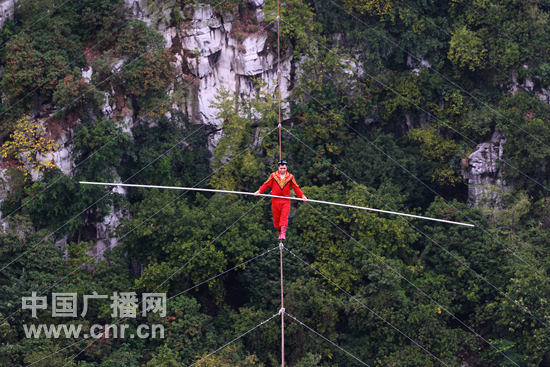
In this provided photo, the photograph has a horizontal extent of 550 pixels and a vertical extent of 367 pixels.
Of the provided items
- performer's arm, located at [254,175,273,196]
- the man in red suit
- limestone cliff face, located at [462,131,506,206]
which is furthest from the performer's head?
limestone cliff face, located at [462,131,506,206]

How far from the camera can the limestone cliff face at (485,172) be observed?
1844 cm

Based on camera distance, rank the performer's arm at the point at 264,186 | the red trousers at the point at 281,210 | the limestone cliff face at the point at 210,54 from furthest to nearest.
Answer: the limestone cliff face at the point at 210,54 < the red trousers at the point at 281,210 < the performer's arm at the point at 264,186

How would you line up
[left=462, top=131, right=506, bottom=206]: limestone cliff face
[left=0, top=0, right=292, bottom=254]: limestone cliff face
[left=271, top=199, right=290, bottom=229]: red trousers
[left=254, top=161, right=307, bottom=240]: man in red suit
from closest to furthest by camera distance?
[left=254, top=161, right=307, bottom=240]: man in red suit, [left=271, top=199, right=290, bottom=229]: red trousers, [left=462, top=131, right=506, bottom=206]: limestone cliff face, [left=0, top=0, right=292, bottom=254]: limestone cliff face

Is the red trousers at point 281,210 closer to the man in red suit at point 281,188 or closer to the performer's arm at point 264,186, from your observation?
the man in red suit at point 281,188

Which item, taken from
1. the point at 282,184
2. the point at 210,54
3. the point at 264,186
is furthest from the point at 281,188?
the point at 210,54

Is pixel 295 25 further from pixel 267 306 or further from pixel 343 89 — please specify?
pixel 267 306

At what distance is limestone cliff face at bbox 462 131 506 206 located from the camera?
1844 centimetres

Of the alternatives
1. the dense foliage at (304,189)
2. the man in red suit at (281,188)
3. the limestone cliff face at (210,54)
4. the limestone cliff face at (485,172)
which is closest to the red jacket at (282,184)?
the man in red suit at (281,188)

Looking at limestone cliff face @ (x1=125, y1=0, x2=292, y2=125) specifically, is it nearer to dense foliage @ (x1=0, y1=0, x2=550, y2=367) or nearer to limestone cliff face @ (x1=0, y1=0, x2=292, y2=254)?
limestone cliff face @ (x1=0, y1=0, x2=292, y2=254)

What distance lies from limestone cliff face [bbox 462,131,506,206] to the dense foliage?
19 cm

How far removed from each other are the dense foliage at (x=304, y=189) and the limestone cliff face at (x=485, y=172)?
194 mm

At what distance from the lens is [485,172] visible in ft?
61.5

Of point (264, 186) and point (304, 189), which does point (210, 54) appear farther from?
point (264, 186)

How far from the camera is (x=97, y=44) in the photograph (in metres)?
18.1
